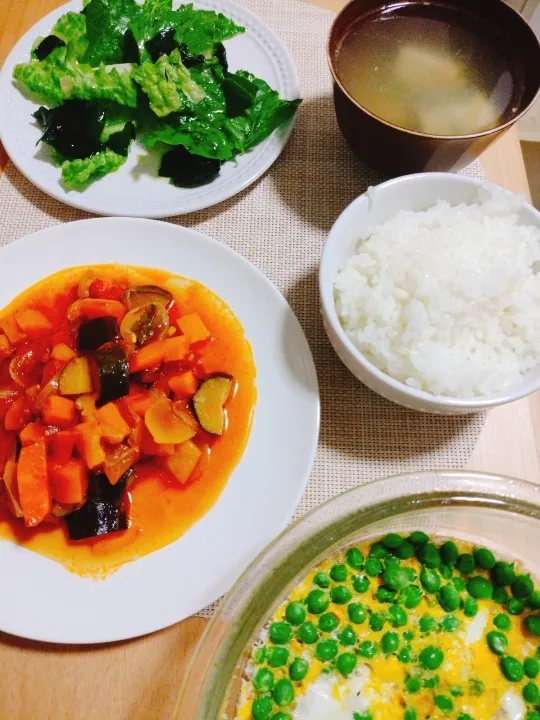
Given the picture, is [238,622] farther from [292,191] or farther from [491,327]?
[292,191]

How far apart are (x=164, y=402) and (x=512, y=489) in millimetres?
996

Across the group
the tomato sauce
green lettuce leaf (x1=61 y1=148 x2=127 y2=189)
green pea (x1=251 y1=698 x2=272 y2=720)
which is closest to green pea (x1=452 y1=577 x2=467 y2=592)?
green pea (x1=251 y1=698 x2=272 y2=720)

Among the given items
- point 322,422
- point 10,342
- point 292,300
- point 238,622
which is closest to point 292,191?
point 292,300

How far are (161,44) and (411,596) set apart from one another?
2.10 m

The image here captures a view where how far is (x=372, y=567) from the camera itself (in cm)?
148

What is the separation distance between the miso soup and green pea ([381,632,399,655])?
1534mm

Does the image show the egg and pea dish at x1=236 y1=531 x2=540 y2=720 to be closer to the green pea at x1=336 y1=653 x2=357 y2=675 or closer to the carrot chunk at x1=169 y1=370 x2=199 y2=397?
the green pea at x1=336 y1=653 x2=357 y2=675

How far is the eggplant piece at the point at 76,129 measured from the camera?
2068mm

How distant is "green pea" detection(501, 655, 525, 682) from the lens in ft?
4.54

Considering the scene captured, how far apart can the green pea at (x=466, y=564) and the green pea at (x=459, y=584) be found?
0.02 m

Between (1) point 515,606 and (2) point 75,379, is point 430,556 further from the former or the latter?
(2) point 75,379

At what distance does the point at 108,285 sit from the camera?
1919mm

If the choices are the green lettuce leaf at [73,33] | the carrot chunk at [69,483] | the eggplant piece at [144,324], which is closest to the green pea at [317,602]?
the carrot chunk at [69,483]

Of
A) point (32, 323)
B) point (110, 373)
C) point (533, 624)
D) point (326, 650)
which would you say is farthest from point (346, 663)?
point (32, 323)
